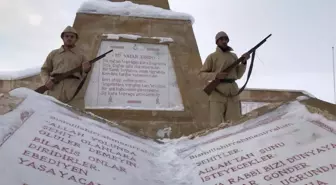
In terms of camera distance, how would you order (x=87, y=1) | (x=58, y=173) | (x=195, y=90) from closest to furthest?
(x=58, y=173) → (x=195, y=90) → (x=87, y=1)

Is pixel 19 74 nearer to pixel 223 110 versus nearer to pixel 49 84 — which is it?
pixel 49 84

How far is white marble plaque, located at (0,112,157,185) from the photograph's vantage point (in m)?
1.91

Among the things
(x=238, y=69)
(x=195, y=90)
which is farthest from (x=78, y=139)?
(x=195, y=90)

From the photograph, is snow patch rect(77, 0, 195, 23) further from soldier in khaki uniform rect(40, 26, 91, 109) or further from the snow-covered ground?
the snow-covered ground

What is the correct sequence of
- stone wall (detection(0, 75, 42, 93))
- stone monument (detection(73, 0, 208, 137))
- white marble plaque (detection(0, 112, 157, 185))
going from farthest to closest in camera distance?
stone wall (detection(0, 75, 42, 93)), stone monument (detection(73, 0, 208, 137)), white marble plaque (detection(0, 112, 157, 185))

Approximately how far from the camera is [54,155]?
213 cm

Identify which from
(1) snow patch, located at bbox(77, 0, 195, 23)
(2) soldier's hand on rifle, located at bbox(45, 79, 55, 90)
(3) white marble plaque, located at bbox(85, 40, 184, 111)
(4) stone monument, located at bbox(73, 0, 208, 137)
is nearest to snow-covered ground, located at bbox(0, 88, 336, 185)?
Result: (2) soldier's hand on rifle, located at bbox(45, 79, 55, 90)

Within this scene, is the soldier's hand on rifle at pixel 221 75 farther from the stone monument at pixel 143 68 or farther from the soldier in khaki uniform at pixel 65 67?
the soldier in khaki uniform at pixel 65 67

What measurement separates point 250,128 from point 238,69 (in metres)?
2.64

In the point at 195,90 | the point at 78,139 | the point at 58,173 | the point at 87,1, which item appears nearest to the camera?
the point at 58,173

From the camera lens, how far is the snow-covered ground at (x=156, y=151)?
2.00 metres

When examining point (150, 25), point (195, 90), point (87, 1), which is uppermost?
point (87, 1)

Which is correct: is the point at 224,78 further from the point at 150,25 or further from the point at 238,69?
the point at 150,25

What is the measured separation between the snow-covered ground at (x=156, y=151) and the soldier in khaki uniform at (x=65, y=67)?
219cm
